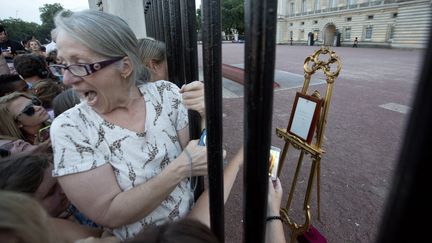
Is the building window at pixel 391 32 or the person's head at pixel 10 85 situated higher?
the building window at pixel 391 32

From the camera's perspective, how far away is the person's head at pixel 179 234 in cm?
75

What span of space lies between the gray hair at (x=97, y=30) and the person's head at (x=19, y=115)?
1.28m

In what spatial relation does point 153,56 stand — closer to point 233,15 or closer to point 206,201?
point 206,201

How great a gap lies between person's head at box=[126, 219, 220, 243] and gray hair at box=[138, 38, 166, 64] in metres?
1.91

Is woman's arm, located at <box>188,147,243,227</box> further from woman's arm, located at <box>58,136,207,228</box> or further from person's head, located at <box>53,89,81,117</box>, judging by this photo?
person's head, located at <box>53,89,81,117</box>

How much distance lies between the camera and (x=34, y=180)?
1.39 meters

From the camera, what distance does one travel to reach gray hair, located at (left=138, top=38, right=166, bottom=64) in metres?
2.47

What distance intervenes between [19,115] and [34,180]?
124 cm

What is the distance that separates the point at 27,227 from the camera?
31.4 inches

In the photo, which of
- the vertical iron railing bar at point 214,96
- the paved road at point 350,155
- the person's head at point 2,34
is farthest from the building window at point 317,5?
the vertical iron railing bar at point 214,96

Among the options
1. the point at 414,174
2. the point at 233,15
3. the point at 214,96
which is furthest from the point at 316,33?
the point at 414,174

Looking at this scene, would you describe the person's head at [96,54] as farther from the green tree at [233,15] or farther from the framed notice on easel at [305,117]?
the green tree at [233,15]

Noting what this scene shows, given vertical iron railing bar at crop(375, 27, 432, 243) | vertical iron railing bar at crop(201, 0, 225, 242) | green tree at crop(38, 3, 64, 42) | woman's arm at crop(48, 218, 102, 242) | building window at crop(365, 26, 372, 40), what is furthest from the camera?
green tree at crop(38, 3, 64, 42)

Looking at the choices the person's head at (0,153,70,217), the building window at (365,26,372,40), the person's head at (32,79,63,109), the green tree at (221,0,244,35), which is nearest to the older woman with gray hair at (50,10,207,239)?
the person's head at (0,153,70,217)
